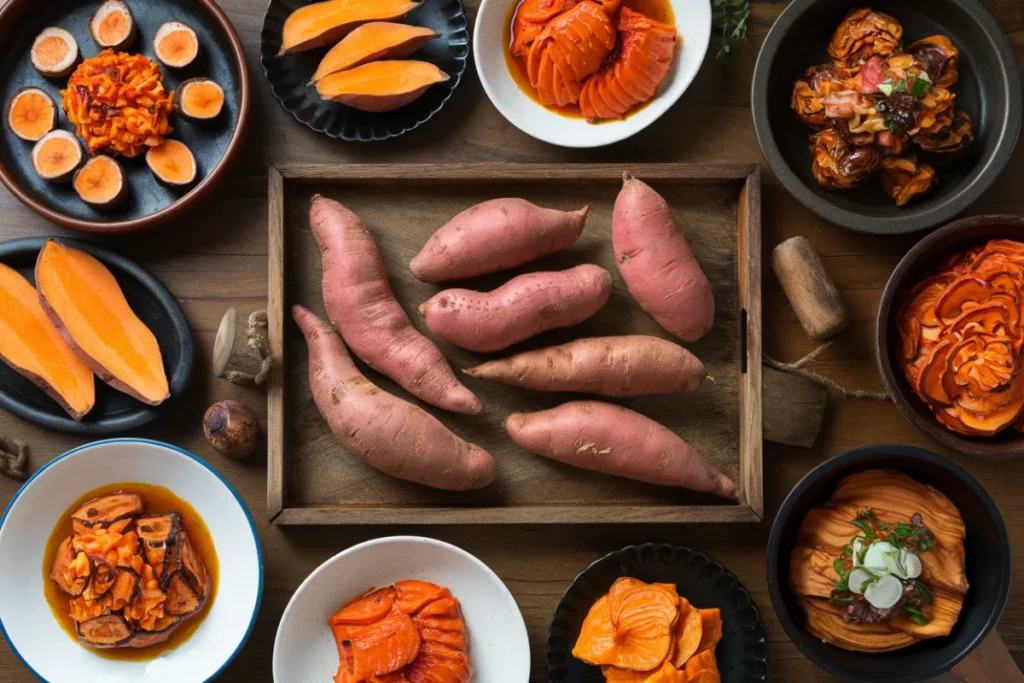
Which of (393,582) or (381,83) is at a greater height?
(381,83)

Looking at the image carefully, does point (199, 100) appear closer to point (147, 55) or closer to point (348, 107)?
point (147, 55)

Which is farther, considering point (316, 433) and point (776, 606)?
point (316, 433)

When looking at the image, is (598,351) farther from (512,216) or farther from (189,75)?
(189,75)

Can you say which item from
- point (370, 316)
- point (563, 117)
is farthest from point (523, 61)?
Result: point (370, 316)

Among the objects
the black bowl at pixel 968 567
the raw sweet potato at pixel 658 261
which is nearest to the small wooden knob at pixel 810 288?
the raw sweet potato at pixel 658 261

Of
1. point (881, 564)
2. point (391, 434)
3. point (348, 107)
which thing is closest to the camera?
point (881, 564)

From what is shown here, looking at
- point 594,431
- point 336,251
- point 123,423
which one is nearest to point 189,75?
point 336,251
